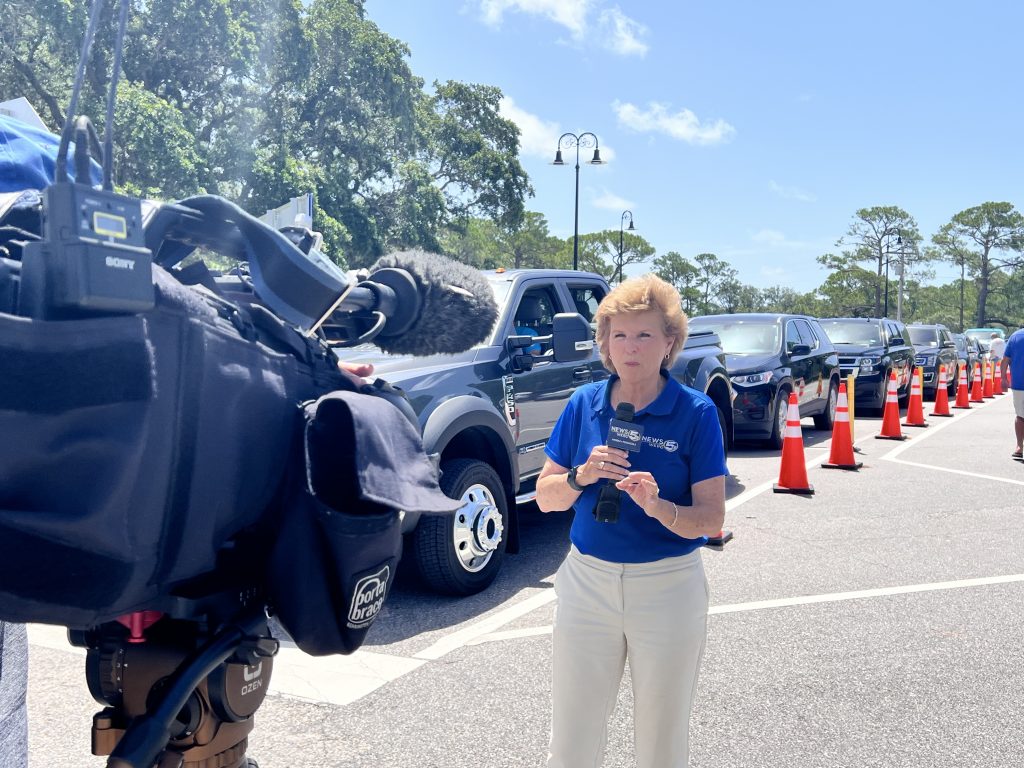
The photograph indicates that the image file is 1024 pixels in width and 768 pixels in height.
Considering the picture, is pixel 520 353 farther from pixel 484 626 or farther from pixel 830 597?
pixel 830 597

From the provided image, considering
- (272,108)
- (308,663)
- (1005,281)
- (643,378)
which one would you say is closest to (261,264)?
(643,378)

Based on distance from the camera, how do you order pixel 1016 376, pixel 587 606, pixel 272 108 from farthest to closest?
pixel 272 108, pixel 1016 376, pixel 587 606

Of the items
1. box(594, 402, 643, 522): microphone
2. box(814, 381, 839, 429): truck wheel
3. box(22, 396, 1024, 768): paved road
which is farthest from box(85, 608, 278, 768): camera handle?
box(814, 381, 839, 429): truck wheel

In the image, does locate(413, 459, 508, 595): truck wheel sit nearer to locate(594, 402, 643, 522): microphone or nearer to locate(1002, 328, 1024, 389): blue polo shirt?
locate(594, 402, 643, 522): microphone

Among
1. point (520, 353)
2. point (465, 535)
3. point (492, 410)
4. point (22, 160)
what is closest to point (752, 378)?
point (520, 353)

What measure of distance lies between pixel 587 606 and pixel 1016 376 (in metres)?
9.75

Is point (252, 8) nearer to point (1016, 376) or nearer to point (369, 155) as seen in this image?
point (369, 155)

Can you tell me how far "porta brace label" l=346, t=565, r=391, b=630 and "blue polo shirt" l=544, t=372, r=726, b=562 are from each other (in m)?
1.39

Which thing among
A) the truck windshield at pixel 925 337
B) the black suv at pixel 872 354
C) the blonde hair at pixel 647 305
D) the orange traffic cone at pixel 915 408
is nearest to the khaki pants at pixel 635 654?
the blonde hair at pixel 647 305

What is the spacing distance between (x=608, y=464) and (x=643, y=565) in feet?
1.16

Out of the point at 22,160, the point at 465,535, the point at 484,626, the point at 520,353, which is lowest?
the point at 484,626

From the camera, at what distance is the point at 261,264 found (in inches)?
52.6

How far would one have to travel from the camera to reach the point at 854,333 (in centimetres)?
1861

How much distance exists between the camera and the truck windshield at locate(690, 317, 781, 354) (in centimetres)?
1277
